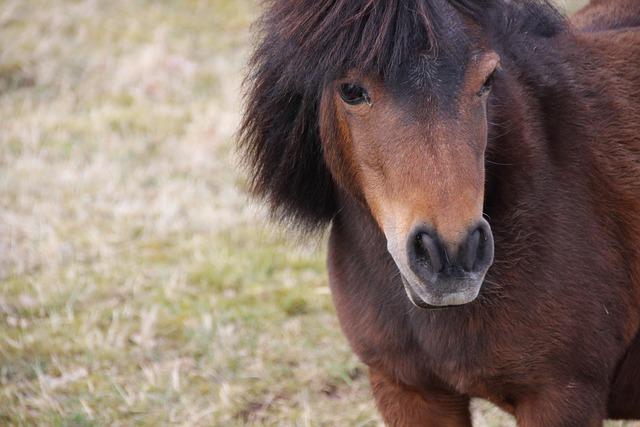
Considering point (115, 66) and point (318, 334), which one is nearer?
point (318, 334)

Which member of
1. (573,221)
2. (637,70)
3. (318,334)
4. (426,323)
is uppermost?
(637,70)

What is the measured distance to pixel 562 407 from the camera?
9.87 feet

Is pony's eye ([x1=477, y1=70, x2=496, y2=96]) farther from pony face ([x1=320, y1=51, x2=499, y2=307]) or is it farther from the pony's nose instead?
the pony's nose

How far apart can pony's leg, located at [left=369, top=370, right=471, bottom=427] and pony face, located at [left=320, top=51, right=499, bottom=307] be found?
0.71 metres

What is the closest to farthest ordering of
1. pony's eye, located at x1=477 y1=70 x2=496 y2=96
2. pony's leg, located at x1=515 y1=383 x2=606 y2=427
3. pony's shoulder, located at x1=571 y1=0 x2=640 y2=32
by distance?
pony's eye, located at x1=477 y1=70 x2=496 y2=96 → pony's leg, located at x1=515 y1=383 x2=606 y2=427 → pony's shoulder, located at x1=571 y1=0 x2=640 y2=32

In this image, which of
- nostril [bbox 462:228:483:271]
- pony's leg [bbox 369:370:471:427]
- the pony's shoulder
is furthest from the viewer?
the pony's shoulder

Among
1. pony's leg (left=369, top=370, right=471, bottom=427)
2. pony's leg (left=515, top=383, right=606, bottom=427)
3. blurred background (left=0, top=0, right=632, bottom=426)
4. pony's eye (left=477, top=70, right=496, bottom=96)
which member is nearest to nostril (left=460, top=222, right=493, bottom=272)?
pony's eye (left=477, top=70, right=496, bottom=96)

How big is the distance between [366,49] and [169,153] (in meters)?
5.09

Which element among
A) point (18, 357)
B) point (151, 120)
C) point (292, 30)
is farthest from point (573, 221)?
point (151, 120)

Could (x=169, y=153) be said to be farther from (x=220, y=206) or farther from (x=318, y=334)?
(x=318, y=334)

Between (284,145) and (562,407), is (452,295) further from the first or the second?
(284,145)

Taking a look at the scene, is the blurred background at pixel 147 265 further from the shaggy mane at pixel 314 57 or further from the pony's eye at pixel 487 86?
the pony's eye at pixel 487 86

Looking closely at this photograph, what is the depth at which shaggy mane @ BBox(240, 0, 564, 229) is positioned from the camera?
2.74 m

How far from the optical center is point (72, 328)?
17.2ft
